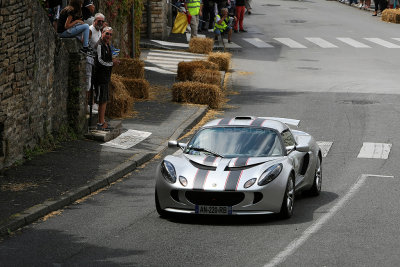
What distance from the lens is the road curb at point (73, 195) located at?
1385cm

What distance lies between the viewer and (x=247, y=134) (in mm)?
15430

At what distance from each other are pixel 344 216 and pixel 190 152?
2419 millimetres

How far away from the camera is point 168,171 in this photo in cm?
1451

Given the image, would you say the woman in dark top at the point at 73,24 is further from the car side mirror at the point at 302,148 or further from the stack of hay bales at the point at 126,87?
the car side mirror at the point at 302,148

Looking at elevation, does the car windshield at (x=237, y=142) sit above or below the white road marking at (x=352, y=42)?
above

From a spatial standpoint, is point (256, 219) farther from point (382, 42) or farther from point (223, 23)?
point (382, 42)

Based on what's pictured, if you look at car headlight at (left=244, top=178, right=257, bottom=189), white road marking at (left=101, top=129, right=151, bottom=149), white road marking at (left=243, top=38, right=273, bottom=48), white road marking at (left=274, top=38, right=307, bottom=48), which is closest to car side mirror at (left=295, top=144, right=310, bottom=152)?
car headlight at (left=244, top=178, right=257, bottom=189)

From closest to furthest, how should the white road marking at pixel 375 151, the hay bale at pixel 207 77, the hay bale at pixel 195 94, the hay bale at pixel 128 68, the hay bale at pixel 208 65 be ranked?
the white road marking at pixel 375 151
the hay bale at pixel 195 94
the hay bale at pixel 128 68
the hay bale at pixel 207 77
the hay bale at pixel 208 65

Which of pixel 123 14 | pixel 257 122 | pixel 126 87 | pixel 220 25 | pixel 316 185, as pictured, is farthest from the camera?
pixel 220 25

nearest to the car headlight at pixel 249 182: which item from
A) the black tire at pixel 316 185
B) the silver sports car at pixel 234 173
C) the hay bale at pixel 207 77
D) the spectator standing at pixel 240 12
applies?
the silver sports car at pixel 234 173

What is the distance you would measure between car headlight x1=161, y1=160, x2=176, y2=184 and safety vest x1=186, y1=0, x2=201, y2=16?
84.5ft

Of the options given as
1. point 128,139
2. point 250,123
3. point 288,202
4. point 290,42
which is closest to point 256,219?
point 288,202

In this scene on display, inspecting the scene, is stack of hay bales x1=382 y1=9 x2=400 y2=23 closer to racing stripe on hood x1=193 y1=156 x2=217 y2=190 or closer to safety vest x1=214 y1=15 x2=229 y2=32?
safety vest x1=214 y1=15 x2=229 y2=32

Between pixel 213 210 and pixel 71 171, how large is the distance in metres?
4.30
